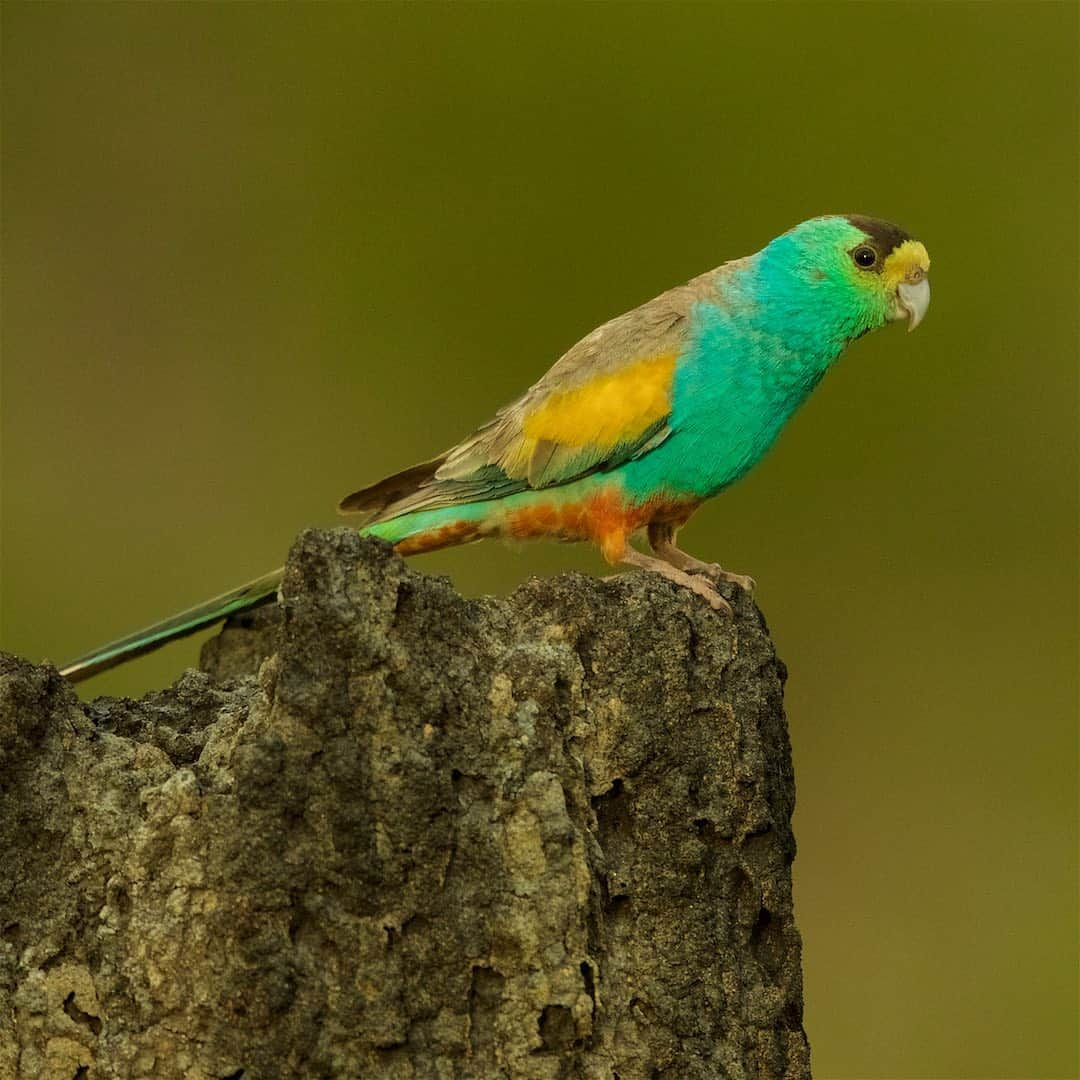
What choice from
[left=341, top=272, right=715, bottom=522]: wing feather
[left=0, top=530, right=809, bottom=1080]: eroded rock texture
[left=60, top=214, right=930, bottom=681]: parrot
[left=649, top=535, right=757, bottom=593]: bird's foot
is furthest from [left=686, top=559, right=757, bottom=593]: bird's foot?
[left=0, top=530, right=809, bottom=1080]: eroded rock texture

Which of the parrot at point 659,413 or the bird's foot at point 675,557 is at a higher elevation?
the parrot at point 659,413

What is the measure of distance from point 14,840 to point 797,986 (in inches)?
56.0

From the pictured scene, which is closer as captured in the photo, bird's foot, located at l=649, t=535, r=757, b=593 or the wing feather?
bird's foot, located at l=649, t=535, r=757, b=593

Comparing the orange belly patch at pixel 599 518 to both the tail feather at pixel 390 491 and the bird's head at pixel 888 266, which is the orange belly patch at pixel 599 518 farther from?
the bird's head at pixel 888 266

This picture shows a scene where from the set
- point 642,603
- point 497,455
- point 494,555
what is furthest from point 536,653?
point 494,555

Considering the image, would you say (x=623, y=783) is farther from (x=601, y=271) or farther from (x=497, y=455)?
(x=601, y=271)

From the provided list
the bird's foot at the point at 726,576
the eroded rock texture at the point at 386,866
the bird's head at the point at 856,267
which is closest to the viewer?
the eroded rock texture at the point at 386,866

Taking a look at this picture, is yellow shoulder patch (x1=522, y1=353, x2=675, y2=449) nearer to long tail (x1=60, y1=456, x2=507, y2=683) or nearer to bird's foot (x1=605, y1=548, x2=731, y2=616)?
long tail (x1=60, y1=456, x2=507, y2=683)

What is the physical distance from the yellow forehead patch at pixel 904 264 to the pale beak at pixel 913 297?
0.05 ft

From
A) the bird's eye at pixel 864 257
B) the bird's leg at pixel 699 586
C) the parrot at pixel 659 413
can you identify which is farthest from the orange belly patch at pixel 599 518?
the bird's eye at pixel 864 257

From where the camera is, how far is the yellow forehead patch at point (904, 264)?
4469 mm

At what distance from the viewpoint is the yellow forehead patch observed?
14.7 feet

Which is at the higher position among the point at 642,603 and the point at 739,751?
the point at 642,603

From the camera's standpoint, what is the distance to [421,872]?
2.63m
